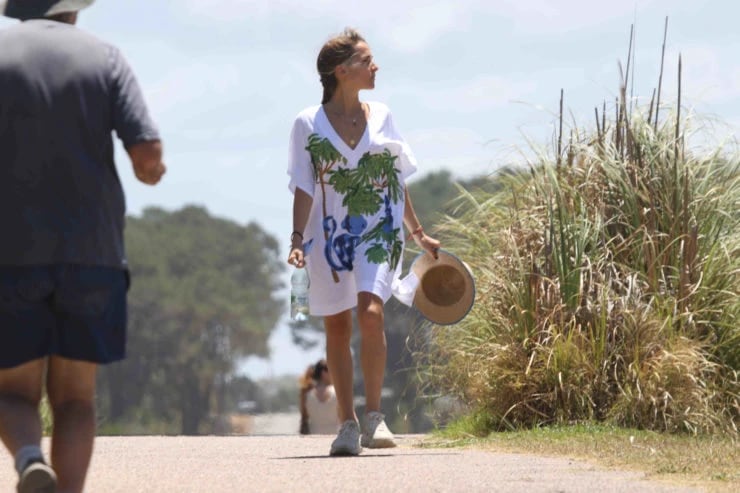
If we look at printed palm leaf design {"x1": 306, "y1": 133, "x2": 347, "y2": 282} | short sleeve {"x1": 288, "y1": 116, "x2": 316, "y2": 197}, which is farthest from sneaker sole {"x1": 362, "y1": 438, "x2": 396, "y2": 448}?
short sleeve {"x1": 288, "y1": 116, "x2": 316, "y2": 197}

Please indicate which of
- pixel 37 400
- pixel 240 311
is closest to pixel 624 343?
pixel 37 400

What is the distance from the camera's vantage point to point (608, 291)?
917 cm

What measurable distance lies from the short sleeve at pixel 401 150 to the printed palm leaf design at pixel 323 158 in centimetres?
29

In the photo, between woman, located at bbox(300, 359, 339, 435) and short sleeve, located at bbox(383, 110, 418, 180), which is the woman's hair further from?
woman, located at bbox(300, 359, 339, 435)

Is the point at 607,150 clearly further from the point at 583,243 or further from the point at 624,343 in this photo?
the point at 624,343

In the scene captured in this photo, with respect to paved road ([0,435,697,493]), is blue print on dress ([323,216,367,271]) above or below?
above

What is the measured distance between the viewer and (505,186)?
413 inches

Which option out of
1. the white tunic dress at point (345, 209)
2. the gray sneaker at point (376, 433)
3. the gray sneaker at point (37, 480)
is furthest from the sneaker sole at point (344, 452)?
the gray sneaker at point (37, 480)

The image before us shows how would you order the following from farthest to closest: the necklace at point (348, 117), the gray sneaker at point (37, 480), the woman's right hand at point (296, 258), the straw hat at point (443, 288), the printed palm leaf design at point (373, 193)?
the straw hat at point (443, 288) → the necklace at point (348, 117) → the printed palm leaf design at point (373, 193) → the woman's right hand at point (296, 258) → the gray sneaker at point (37, 480)

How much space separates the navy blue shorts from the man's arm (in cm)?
32

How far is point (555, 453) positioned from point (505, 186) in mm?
3036

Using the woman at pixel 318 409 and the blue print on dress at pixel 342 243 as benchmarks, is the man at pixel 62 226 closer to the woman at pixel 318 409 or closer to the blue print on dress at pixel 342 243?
the blue print on dress at pixel 342 243

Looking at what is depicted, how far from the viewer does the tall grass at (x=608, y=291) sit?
8.88m

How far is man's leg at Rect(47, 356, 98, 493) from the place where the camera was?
5000mm
